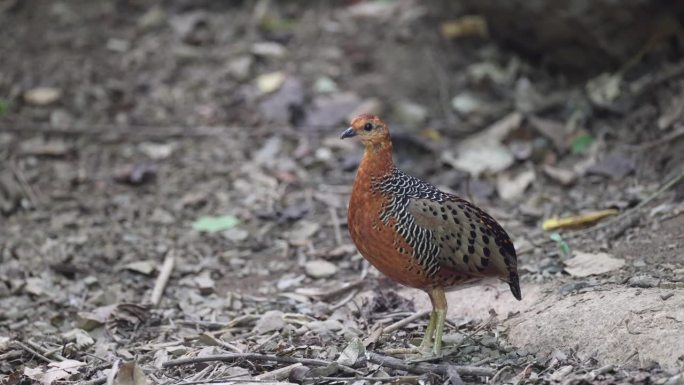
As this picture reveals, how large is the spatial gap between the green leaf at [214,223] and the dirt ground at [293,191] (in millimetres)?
16

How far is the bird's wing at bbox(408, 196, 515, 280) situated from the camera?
182 inches

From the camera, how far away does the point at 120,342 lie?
5.12m

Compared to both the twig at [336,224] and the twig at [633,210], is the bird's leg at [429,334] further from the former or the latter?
the twig at [336,224]

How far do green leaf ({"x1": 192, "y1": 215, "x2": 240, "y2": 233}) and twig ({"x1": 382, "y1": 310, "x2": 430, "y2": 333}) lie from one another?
6.37 ft

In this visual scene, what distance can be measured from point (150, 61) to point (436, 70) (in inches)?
99.0

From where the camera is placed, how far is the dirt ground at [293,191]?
4551 millimetres

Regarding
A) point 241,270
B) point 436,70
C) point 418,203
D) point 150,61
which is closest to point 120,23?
point 150,61

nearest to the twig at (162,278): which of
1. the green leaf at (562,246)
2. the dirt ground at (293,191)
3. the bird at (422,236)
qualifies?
the dirt ground at (293,191)

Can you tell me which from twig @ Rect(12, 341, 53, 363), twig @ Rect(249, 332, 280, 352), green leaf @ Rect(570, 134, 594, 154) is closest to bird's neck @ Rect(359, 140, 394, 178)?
twig @ Rect(249, 332, 280, 352)

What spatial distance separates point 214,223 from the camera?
665 cm

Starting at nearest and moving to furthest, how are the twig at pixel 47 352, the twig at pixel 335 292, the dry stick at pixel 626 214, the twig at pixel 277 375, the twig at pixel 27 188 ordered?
the twig at pixel 277 375, the twig at pixel 47 352, the twig at pixel 335 292, the dry stick at pixel 626 214, the twig at pixel 27 188

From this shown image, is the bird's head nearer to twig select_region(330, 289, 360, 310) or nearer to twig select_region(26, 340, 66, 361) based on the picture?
twig select_region(330, 289, 360, 310)

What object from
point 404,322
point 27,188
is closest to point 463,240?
point 404,322

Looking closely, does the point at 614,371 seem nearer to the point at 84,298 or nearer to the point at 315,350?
the point at 315,350
